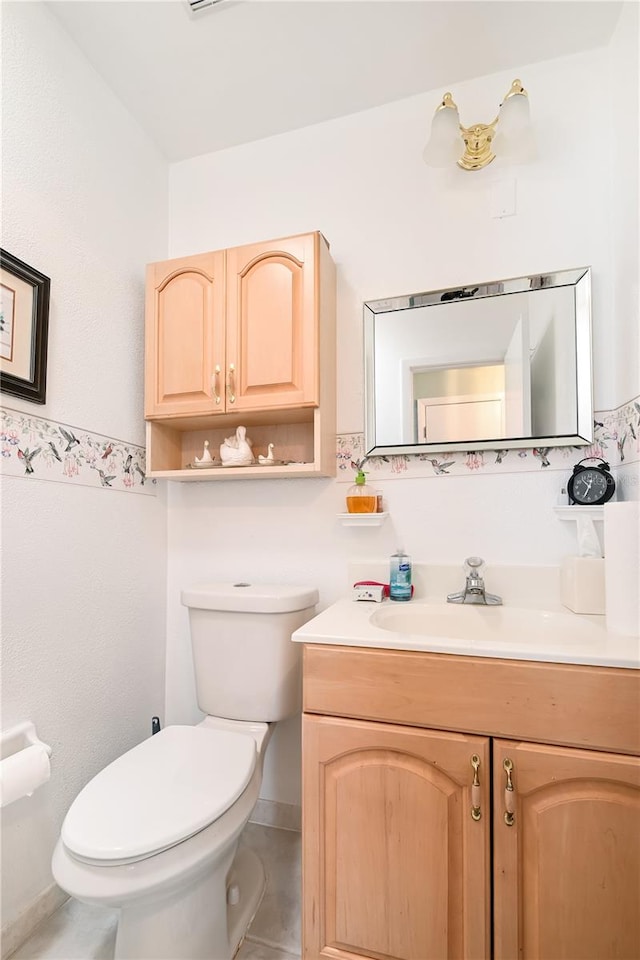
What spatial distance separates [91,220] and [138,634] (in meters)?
1.36

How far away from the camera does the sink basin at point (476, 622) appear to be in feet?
4.10

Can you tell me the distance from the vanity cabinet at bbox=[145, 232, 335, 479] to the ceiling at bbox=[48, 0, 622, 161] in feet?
1.77

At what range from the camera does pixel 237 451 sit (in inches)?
63.1

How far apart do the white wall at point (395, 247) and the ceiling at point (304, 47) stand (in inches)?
2.8

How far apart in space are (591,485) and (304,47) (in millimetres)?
1551

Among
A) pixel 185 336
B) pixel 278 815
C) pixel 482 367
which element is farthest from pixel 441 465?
pixel 278 815

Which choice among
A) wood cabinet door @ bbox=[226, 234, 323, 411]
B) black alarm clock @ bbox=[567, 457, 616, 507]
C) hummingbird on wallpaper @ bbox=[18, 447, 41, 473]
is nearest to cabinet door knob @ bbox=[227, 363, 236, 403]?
wood cabinet door @ bbox=[226, 234, 323, 411]

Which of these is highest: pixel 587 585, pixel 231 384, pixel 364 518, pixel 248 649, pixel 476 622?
pixel 231 384

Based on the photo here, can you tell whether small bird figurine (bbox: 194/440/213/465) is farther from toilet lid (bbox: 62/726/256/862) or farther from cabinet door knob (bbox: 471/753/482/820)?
cabinet door knob (bbox: 471/753/482/820)

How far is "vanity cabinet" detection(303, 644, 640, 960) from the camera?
2.88 ft

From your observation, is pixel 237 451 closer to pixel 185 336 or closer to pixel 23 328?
pixel 185 336

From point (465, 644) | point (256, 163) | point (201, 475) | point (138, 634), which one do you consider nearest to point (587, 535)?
point (465, 644)

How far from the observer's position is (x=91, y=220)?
149cm

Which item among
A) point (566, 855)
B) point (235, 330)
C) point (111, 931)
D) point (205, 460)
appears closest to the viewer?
point (566, 855)
